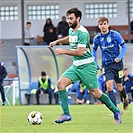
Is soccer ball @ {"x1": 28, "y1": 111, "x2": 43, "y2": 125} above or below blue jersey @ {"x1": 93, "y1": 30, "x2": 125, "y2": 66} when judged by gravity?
below

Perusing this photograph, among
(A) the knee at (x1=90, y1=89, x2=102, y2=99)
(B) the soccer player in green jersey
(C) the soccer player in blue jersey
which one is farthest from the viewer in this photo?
(C) the soccer player in blue jersey

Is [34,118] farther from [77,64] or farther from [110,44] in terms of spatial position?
[110,44]

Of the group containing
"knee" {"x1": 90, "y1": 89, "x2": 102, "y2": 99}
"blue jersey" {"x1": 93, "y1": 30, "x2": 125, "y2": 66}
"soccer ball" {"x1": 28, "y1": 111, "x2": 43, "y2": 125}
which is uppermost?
"blue jersey" {"x1": 93, "y1": 30, "x2": 125, "y2": 66}

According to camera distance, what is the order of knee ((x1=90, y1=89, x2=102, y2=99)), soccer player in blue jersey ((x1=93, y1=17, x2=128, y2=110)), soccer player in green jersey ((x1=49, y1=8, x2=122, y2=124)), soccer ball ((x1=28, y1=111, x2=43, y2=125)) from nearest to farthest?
soccer player in green jersey ((x1=49, y1=8, x2=122, y2=124)) < soccer ball ((x1=28, y1=111, x2=43, y2=125)) < knee ((x1=90, y1=89, x2=102, y2=99)) < soccer player in blue jersey ((x1=93, y1=17, x2=128, y2=110))

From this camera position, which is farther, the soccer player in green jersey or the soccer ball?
the soccer ball

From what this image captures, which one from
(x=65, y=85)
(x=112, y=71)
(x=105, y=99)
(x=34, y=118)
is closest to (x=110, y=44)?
(x=112, y=71)

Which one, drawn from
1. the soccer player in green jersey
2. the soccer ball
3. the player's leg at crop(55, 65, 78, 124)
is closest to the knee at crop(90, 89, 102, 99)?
the soccer player in green jersey

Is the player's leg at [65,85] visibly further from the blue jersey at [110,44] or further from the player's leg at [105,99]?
the blue jersey at [110,44]

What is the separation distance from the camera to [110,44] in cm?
1510

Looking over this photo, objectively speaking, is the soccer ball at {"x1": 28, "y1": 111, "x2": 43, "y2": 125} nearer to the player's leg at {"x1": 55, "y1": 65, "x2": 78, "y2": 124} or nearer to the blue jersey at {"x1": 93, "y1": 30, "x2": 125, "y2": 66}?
the player's leg at {"x1": 55, "y1": 65, "x2": 78, "y2": 124}

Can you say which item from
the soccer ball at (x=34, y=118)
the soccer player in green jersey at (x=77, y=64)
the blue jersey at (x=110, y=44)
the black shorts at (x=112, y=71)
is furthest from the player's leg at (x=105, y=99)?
the blue jersey at (x=110, y=44)

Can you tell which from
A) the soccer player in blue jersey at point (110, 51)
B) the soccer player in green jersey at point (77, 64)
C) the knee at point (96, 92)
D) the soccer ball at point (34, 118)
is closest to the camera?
the soccer player in green jersey at point (77, 64)

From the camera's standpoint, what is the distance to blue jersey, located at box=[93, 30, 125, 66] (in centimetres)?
1506

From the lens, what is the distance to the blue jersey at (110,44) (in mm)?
15062
